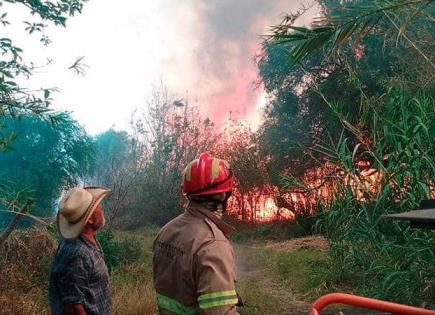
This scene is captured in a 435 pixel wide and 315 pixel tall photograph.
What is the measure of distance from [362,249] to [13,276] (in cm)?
459

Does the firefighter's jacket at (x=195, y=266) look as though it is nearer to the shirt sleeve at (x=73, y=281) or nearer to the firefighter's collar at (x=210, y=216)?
the firefighter's collar at (x=210, y=216)

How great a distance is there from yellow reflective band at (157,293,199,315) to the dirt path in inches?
160

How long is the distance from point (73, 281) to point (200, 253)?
1.13m

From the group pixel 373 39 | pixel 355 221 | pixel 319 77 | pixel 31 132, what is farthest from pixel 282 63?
pixel 355 221

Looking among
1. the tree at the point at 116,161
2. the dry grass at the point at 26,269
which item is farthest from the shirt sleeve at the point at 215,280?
the tree at the point at 116,161

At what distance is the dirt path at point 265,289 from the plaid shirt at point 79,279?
3.55m

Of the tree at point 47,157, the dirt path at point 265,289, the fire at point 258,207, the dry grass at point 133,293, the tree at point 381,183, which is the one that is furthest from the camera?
the fire at point 258,207

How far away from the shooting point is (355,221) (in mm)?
6023

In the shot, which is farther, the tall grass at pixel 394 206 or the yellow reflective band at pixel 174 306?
the tall grass at pixel 394 206

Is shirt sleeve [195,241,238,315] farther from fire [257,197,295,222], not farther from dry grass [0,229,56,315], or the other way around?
fire [257,197,295,222]

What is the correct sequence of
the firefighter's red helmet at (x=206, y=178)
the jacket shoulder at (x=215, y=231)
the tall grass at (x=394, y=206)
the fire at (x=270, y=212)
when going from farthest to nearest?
the fire at (x=270, y=212)
the tall grass at (x=394, y=206)
the firefighter's red helmet at (x=206, y=178)
the jacket shoulder at (x=215, y=231)

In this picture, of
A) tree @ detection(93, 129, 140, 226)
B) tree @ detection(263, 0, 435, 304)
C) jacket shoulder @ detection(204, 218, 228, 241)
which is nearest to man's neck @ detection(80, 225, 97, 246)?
jacket shoulder @ detection(204, 218, 228, 241)

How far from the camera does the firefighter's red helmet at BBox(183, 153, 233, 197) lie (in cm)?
220

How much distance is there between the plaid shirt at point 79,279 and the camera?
2.81 meters
